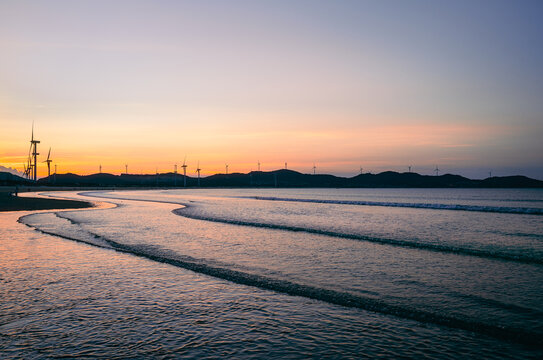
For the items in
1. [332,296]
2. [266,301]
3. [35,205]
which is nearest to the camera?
[266,301]

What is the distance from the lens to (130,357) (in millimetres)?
5605

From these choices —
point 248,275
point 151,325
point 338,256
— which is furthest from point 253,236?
point 151,325

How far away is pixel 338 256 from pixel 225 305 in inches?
293

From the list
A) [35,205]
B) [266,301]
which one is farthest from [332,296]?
[35,205]

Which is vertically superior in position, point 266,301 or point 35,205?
point 35,205

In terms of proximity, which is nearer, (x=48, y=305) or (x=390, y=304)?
(x=48, y=305)

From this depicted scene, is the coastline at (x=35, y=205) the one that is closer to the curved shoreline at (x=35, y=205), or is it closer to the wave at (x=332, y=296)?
the curved shoreline at (x=35, y=205)

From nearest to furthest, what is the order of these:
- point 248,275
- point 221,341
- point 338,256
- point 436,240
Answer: point 221,341 < point 248,275 < point 338,256 < point 436,240

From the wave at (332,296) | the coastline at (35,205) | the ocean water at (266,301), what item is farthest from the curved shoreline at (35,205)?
the wave at (332,296)

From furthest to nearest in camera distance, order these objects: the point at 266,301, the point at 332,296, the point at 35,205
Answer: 1. the point at 35,205
2. the point at 332,296
3. the point at 266,301

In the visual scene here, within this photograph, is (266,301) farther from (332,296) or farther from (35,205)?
(35,205)

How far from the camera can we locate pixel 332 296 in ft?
30.3

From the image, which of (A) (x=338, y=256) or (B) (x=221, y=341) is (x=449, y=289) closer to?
(A) (x=338, y=256)

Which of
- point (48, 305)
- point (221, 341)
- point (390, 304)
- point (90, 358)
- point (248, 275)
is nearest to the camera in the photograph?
point (90, 358)
